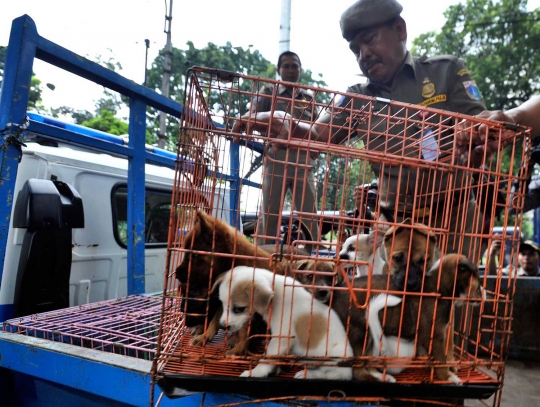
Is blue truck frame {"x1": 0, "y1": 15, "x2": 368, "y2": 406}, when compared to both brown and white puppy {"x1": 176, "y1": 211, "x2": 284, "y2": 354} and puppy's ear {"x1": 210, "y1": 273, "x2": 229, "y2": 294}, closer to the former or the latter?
brown and white puppy {"x1": 176, "y1": 211, "x2": 284, "y2": 354}

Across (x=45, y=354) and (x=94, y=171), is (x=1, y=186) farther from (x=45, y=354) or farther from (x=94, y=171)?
→ (x=94, y=171)

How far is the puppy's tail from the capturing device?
1524mm

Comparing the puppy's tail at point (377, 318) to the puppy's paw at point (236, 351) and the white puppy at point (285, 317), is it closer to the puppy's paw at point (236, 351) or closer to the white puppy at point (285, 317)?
the white puppy at point (285, 317)

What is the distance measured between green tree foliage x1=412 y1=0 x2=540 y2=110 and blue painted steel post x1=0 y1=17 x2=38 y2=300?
15.1m

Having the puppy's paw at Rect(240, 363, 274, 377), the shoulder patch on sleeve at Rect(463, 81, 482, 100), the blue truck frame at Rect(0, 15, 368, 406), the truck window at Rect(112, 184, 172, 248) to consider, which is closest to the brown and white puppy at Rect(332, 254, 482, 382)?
the puppy's paw at Rect(240, 363, 274, 377)

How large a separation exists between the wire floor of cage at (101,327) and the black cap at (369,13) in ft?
7.10

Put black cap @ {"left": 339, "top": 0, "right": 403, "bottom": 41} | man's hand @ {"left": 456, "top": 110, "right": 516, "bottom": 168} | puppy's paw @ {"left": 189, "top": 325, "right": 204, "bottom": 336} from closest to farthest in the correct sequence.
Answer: man's hand @ {"left": 456, "top": 110, "right": 516, "bottom": 168}, puppy's paw @ {"left": 189, "top": 325, "right": 204, "bottom": 336}, black cap @ {"left": 339, "top": 0, "right": 403, "bottom": 41}

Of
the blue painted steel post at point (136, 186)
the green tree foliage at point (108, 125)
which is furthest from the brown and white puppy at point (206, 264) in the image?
the green tree foliage at point (108, 125)

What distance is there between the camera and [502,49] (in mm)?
14695

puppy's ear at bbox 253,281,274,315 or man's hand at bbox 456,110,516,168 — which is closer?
puppy's ear at bbox 253,281,274,315

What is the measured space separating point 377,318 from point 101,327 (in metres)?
1.50

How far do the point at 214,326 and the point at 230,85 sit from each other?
104 centimetres

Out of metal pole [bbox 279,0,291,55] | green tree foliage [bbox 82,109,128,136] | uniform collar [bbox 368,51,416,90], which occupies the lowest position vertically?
uniform collar [bbox 368,51,416,90]

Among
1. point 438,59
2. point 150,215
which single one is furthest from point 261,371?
point 150,215
